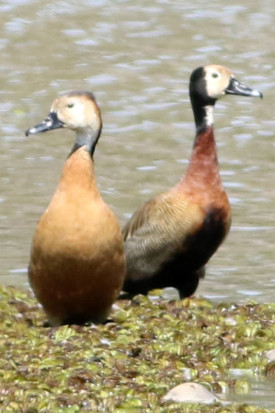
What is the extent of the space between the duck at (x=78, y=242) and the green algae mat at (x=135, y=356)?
16cm

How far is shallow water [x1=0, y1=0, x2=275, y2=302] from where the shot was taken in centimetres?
1255

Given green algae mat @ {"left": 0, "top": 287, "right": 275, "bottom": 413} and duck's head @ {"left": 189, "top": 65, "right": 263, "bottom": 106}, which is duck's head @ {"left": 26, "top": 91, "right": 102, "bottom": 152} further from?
duck's head @ {"left": 189, "top": 65, "right": 263, "bottom": 106}

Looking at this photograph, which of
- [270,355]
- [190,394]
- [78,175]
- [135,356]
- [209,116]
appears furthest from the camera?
[209,116]

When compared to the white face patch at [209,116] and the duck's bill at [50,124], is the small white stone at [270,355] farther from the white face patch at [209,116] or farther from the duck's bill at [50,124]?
the white face patch at [209,116]

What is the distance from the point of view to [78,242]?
28.0 feet

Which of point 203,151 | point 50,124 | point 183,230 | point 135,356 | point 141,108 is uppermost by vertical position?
point 50,124

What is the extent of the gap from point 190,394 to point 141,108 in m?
9.67

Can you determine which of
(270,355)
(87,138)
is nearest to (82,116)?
Result: (87,138)

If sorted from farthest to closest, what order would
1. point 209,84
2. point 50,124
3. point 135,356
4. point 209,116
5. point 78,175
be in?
1. point 209,84
2. point 209,116
3. point 50,124
4. point 78,175
5. point 135,356

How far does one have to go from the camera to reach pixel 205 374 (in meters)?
8.21

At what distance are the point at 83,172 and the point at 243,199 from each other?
5.00 meters

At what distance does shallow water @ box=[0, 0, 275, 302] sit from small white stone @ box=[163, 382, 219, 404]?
3234 millimetres

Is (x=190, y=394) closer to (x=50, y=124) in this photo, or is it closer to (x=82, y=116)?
(x=82, y=116)

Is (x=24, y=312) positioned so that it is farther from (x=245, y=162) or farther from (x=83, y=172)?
(x=245, y=162)
